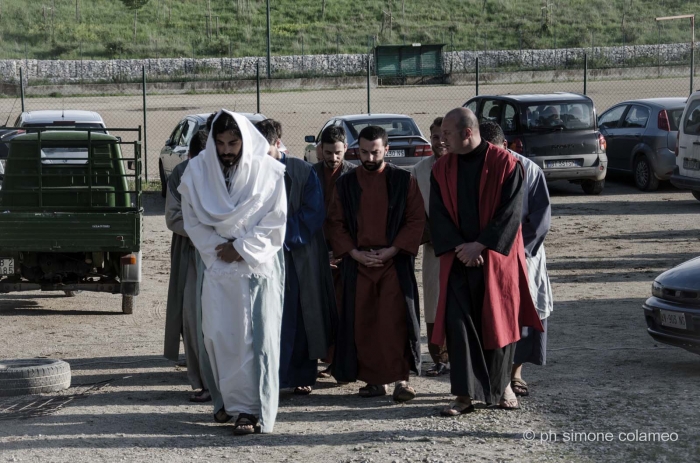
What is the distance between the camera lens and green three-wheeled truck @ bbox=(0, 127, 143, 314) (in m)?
9.76

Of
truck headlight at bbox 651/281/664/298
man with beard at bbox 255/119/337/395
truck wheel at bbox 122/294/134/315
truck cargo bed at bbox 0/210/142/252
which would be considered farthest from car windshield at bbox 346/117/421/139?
man with beard at bbox 255/119/337/395

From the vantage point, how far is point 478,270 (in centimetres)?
647

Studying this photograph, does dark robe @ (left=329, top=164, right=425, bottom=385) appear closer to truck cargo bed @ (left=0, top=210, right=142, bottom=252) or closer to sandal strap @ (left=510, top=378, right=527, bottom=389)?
sandal strap @ (left=510, top=378, right=527, bottom=389)

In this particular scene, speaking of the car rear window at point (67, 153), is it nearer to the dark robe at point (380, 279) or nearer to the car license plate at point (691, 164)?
the dark robe at point (380, 279)

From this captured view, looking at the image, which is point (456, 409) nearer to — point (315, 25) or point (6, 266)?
point (6, 266)

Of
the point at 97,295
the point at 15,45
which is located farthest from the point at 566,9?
the point at 97,295

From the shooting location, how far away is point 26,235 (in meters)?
9.73

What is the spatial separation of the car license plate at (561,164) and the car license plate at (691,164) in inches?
92.5

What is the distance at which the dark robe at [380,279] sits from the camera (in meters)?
7.05

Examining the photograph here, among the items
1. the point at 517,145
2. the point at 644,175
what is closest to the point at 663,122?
the point at 644,175

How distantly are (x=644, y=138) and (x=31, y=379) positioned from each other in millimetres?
13568

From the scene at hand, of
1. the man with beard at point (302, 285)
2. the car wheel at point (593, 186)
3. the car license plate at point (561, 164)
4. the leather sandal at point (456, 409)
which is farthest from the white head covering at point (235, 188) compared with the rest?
the car wheel at point (593, 186)

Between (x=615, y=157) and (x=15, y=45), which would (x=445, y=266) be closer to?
(x=615, y=157)

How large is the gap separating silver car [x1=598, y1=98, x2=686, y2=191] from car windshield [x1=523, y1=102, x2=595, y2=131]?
1.27m
